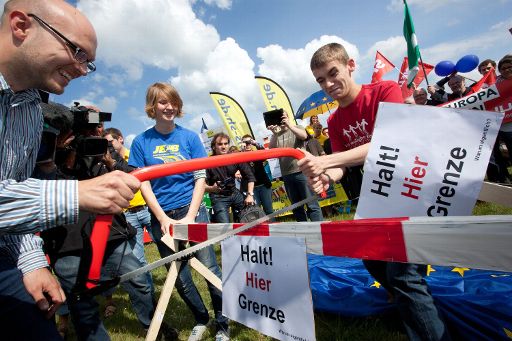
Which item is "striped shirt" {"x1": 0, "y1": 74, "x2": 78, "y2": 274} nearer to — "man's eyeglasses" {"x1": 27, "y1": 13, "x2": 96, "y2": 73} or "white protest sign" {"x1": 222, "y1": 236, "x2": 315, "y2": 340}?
"man's eyeglasses" {"x1": 27, "y1": 13, "x2": 96, "y2": 73}

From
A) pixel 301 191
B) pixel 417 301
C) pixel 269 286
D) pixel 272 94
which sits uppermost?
pixel 272 94

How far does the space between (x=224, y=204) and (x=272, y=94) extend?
333 inches

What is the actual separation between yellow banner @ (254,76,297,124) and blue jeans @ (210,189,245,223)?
7.87 meters

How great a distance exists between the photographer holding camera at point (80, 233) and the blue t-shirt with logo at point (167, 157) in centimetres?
35

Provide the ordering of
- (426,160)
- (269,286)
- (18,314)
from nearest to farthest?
(18,314)
(426,160)
(269,286)

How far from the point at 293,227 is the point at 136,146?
196 centimetres

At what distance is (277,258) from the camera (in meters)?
1.67

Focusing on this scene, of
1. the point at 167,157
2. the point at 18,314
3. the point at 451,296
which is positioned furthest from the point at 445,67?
the point at 18,314

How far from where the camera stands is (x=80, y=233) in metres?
2.35

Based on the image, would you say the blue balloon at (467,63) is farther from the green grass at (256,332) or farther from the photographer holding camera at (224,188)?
the green grass at (256,332)

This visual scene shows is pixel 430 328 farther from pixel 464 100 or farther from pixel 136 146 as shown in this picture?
pixel 464 100

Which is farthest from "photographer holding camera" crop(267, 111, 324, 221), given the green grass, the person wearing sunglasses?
the person wearing sunglasses

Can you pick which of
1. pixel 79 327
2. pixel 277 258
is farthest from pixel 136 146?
pixel 277 258

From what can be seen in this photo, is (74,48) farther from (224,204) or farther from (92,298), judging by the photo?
(224,204)
